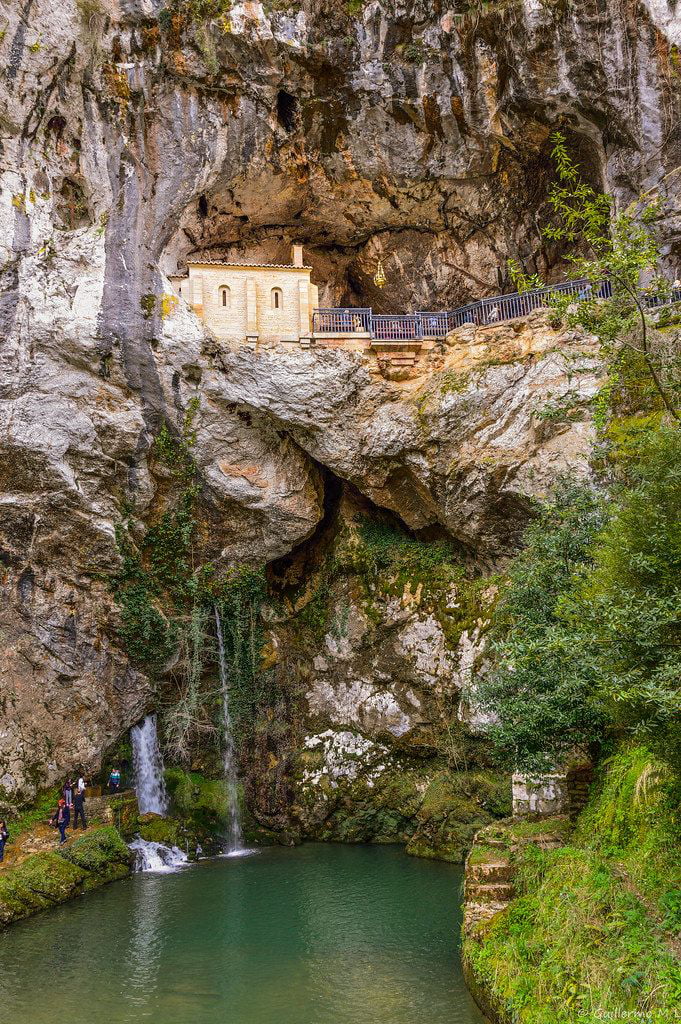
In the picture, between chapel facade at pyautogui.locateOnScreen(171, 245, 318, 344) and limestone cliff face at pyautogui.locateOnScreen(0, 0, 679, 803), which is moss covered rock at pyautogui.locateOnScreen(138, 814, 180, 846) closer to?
limestone cliff face at pyautogui.locateOnScreen(0, 0, 679, 803)

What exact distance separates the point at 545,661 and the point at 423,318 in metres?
14.1

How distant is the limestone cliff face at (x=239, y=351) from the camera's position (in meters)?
18.1

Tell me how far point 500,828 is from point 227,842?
360 inches

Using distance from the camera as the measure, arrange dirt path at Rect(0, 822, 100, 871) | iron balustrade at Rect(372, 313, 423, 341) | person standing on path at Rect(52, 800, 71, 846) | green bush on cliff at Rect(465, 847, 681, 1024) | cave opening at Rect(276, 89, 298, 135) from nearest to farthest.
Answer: green bush on cliff at Rect(465, 847, 681, 1024) → dirt path at Rect(0, 822, 100, 871) → person standing on path at Rect(52, 800, 71, 846) → cave opening at Rect(276, 89, 298, 135) → iron balustrade at Rect(372, 313, 423, 341)

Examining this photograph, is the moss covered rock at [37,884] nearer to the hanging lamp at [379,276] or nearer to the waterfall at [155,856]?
the waterfall at [155,856]

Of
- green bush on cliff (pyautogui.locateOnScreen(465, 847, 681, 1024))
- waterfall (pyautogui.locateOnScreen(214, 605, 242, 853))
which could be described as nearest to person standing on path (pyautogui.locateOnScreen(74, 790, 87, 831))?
waterfall (pyautogui.locateOnScreen(214, 605, 242, 853))

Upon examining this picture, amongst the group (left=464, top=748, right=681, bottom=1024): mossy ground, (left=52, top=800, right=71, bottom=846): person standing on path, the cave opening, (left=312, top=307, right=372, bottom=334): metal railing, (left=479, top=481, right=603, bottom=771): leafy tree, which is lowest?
(left=52, top=800, right=71, bottom=846): person standing on path

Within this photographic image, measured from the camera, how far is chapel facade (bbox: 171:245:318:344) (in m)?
20.8

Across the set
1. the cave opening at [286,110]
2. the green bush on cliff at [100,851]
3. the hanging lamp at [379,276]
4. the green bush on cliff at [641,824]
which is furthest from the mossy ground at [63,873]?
the cave opening at [286,110]

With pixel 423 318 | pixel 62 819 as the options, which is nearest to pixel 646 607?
pixel 62 819

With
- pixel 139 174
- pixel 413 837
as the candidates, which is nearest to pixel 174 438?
pixel 139 174

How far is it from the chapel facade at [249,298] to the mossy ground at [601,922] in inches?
577

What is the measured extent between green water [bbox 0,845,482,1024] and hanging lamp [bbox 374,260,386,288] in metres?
17.5

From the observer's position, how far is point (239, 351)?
19.3 m
